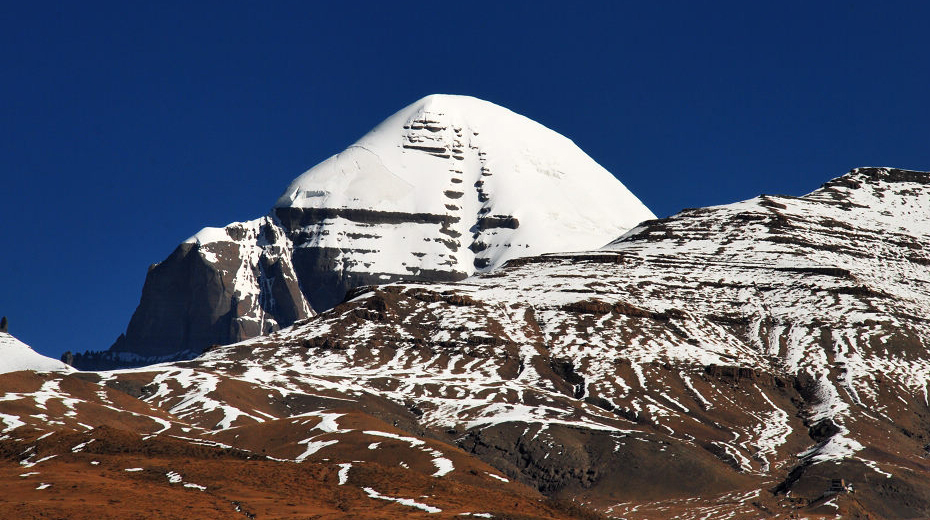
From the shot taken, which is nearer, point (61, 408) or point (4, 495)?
point (4, 495)

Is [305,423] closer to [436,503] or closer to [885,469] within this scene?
[436,503]

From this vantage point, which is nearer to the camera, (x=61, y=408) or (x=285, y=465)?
(x=285, y=465)

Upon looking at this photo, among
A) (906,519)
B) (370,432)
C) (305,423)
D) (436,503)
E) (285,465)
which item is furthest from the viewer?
(906,519)

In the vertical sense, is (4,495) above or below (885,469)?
above

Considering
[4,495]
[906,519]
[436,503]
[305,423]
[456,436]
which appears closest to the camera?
[4,495]

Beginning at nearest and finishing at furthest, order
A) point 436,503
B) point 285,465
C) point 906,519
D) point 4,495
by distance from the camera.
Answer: point 4,495
point 436,503
point 285,465
point 906,519

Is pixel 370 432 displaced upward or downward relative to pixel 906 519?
upward

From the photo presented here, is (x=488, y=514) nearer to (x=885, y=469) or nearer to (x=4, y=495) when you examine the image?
(x=4, y=495)

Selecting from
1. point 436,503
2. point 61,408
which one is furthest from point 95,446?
point 61,408

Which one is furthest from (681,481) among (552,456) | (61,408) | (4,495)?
(4,495)
